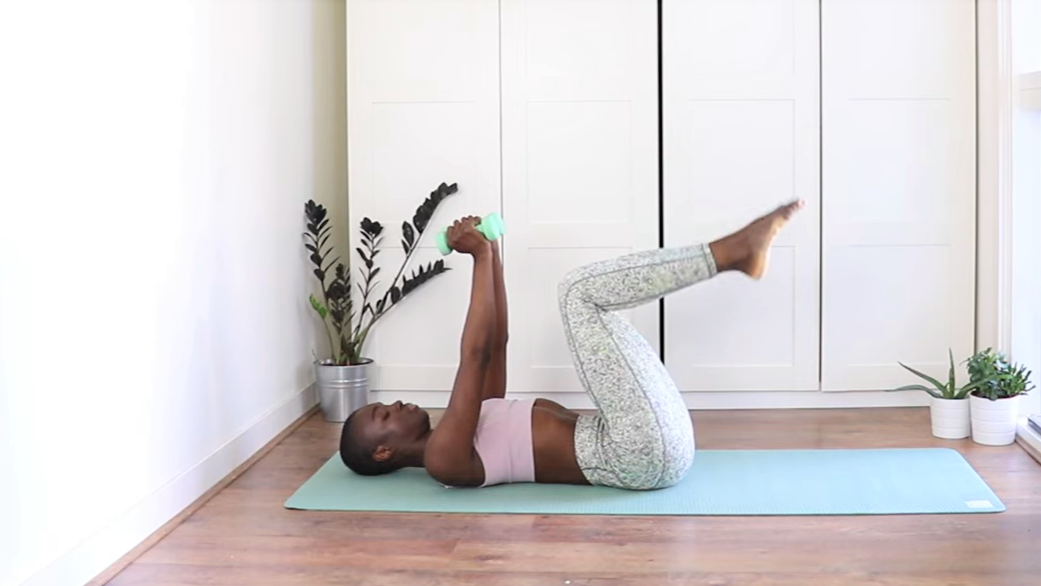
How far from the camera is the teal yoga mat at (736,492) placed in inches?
107

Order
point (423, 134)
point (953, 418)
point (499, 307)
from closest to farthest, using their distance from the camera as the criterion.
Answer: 1. point (499, 307)
2. point (953, 418)
3. point (423, 134)

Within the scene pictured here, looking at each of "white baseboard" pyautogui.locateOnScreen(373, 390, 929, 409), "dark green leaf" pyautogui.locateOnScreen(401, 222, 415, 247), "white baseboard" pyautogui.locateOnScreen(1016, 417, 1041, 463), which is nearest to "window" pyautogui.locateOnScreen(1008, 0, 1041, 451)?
"white baseboard" pyautogui.locateOnScreen(1016, 417, 1041, 463)

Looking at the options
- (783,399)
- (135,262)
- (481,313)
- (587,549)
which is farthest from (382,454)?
(783,399)

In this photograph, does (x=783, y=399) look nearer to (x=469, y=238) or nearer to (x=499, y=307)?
(x=499, y=307)

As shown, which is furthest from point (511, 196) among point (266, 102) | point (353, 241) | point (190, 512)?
point (190, 512)

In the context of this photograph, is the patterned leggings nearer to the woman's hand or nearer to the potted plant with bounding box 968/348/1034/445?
the woman's hand

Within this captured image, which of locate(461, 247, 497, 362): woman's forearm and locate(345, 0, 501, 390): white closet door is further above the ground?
locate(345, 0, 501, 390): white closet door

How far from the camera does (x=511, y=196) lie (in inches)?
153

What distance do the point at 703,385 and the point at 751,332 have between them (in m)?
0.26

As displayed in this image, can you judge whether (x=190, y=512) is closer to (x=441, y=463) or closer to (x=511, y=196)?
(x=441, y=463)

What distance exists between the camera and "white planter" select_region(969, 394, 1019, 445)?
3309mm

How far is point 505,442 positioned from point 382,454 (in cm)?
35

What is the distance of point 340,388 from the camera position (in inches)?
149

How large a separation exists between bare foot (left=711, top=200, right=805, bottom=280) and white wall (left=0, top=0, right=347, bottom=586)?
140 centimetres
